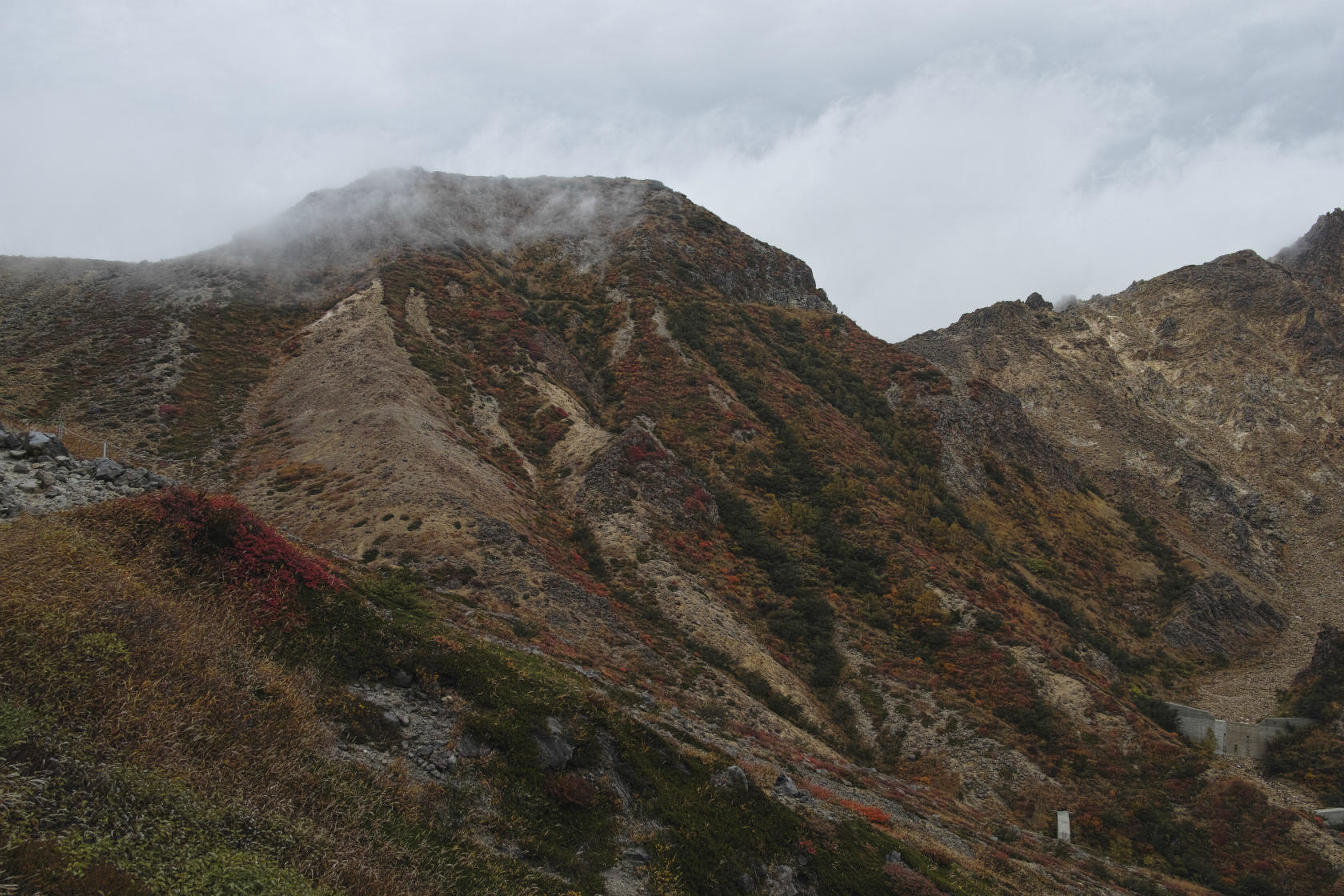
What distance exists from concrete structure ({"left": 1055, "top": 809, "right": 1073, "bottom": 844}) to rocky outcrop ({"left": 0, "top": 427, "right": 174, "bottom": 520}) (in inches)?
1381

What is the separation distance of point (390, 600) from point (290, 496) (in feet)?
65.8

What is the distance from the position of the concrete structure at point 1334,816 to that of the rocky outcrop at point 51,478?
4838 cm

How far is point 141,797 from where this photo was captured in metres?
6.40

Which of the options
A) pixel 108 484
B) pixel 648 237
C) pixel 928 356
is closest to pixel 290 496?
pixel 108 484

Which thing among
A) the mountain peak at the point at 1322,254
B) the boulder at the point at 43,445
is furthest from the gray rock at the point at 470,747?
the mountain peak at the point at 1322,254

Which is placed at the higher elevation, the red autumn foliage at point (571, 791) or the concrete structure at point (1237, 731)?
the red autumn foliage at point (571, 791)

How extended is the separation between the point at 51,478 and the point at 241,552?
5.47m

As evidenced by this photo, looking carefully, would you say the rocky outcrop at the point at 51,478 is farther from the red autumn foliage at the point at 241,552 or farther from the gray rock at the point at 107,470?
the red autumn foliage at the point at 241,552

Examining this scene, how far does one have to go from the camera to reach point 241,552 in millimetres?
12594

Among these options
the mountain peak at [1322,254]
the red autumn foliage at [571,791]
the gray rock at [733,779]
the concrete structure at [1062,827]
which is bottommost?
the concrete structure at [1062,827]

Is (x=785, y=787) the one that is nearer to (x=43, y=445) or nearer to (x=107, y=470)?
(x=107, y=470)

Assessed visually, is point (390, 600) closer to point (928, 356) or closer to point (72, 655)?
point (72, 655)

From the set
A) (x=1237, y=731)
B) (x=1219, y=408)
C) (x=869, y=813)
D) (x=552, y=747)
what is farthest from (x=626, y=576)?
(x=1219, y=408)

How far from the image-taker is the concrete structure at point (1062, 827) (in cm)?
2827
